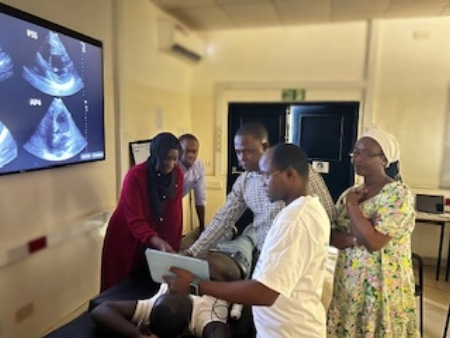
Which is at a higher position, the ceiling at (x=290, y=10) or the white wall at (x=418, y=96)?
the ceiling at (x=290, y=10)

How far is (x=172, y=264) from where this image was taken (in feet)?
4.33

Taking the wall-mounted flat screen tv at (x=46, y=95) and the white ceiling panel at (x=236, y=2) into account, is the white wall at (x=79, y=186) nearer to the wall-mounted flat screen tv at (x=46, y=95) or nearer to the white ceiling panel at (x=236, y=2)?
the wall-mounted flat screen tv at (x=46, y=95)

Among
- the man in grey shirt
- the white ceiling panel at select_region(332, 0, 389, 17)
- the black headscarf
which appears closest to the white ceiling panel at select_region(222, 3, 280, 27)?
the white ceiling panel at select_region(332, 0, 389, 17)

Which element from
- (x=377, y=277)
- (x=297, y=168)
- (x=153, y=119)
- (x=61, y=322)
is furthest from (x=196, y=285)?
(x=153, y=119)

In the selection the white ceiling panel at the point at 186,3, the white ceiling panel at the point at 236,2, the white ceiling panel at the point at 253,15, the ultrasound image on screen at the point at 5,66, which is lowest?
the ultrasound image on screen at the point at 5,66

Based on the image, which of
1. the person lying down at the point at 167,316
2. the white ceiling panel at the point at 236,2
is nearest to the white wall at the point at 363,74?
the white ceiling panel at the point at 236,2

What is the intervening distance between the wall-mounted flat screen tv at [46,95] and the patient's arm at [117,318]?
0.97 metres

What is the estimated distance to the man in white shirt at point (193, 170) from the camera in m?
3.52

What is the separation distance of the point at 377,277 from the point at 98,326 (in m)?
1.36

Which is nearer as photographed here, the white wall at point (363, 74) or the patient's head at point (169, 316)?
the patient's head at point (169, 316)

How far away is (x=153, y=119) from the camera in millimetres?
3881

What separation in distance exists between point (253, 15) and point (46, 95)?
2637 mm

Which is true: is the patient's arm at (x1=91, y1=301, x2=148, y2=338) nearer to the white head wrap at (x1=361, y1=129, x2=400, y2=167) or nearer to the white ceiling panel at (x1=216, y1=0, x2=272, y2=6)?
the white head wrap at (x1=361, y1=129, x2=400, y2=167)

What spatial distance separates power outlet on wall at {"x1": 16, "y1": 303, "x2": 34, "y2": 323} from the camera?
2278mm
